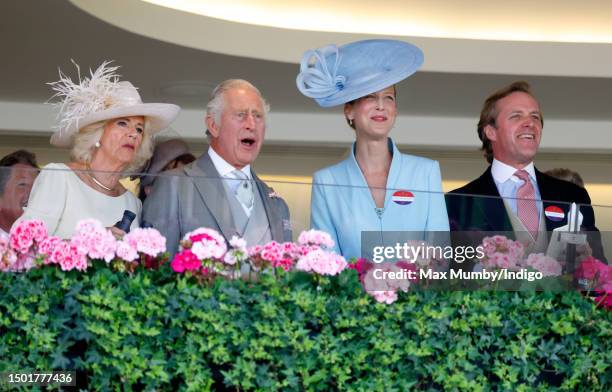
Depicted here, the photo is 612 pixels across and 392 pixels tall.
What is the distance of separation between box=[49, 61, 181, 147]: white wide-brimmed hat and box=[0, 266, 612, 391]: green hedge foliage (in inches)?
39.5

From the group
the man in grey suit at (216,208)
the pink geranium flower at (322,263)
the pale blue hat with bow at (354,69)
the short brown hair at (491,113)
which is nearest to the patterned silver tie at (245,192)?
the man in grey suit at (216,208)

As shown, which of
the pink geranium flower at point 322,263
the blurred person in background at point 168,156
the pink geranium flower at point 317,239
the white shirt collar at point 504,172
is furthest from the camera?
the blurred person in background at point 168,156

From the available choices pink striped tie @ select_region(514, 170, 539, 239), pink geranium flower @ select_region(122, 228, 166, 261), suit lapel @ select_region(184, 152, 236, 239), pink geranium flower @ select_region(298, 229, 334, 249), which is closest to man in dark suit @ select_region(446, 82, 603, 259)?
pink striped tie @ select_region(514, 170, 539, 239)

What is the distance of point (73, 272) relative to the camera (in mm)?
2578

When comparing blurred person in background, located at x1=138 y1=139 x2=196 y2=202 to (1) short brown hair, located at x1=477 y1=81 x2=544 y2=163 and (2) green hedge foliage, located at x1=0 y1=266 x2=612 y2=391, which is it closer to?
(1) short brown hair, located at x1=477 y1=81 x2=544 y2=163

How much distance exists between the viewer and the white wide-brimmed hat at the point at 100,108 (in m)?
3.48

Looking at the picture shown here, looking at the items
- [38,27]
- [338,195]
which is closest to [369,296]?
[338,195]

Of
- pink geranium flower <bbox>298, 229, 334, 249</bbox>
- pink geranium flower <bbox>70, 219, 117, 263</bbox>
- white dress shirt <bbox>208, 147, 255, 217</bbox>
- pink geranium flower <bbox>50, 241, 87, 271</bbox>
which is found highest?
white dress shirt <bbox>208, 147, 255, 217</bbox>

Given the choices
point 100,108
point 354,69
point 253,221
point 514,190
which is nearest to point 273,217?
point 253,221

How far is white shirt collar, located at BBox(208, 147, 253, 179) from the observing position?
332 centimetres

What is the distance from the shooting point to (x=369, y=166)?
340 cm

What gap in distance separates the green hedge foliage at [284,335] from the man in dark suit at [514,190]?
239 millimetres

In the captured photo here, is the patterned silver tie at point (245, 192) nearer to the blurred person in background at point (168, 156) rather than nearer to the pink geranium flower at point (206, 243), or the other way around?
Result: the pink geranium flower at point (206, 243)

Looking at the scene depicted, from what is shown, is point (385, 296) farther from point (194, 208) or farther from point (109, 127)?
point (109, 127)
